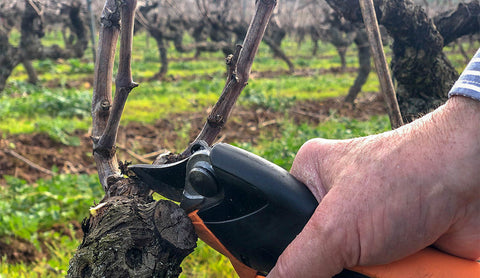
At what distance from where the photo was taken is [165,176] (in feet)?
4.03

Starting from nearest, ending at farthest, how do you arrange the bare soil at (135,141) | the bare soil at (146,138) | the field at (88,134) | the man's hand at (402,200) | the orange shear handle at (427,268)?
the man's hand at (402,200) < the orange shear handle at (427,268) < the field at (88,134) < the bare soil at (135,141) < the bare soil at (146,138)

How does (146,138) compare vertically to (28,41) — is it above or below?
below

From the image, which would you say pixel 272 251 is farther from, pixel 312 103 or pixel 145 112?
pixel 312 103

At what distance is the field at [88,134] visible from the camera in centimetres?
342

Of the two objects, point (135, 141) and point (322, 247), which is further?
point (135, 141)

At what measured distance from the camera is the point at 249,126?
800 centimetres

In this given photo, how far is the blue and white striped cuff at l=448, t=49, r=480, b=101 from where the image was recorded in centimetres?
89

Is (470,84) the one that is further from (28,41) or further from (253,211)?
(28,41)

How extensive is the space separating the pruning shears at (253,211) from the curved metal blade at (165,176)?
1 cm

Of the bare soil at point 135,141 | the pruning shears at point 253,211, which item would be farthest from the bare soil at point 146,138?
the pruning shears at point 253,211

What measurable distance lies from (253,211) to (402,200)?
40 centimetres

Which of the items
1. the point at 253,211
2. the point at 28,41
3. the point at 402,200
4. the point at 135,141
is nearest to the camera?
the point at 402,200

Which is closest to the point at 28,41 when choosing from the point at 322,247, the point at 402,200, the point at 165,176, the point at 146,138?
the point at 146,138

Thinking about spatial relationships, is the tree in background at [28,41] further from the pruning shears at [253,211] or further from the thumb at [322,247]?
the thumb at [322,247]
